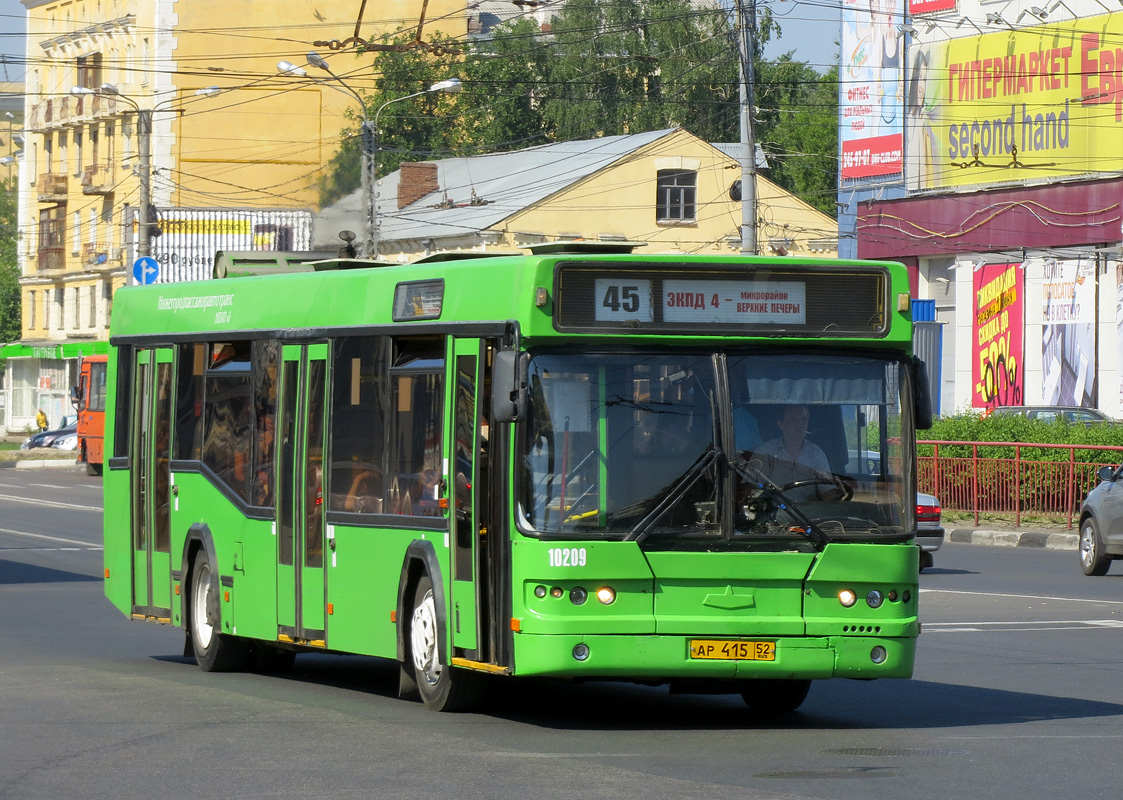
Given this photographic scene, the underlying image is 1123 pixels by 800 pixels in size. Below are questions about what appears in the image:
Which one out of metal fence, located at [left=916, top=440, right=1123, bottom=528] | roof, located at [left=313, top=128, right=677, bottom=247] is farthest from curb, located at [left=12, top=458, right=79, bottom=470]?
metal fence, located at [left=916, top=440, right=1123, bottom=528]

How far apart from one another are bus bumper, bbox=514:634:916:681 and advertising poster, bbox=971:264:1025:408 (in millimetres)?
30343

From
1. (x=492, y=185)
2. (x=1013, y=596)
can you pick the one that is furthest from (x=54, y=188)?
(x=1013, y=596)

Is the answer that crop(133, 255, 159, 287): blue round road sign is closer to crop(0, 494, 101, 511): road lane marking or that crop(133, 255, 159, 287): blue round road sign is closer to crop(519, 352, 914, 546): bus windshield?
crop(0, 494, 101, 511): road lane marking

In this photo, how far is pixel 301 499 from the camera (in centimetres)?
1231

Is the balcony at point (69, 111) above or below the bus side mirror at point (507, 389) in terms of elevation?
above

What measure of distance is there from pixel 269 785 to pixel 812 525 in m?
3.20

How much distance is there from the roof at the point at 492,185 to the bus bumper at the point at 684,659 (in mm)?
52325

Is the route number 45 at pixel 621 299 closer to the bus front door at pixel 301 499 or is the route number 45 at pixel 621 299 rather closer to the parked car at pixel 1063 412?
the bus front door at pixel 301 499

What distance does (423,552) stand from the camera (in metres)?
10.9

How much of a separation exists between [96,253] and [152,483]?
66.4m

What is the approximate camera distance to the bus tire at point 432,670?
35.3 feet

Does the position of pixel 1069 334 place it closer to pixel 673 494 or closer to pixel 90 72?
pixel 673 494

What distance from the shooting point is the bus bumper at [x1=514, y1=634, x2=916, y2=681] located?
9.88 meters

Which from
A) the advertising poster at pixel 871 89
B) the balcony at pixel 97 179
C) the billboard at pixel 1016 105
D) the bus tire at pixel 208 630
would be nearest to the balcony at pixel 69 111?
the balcony at pixel 97 179
